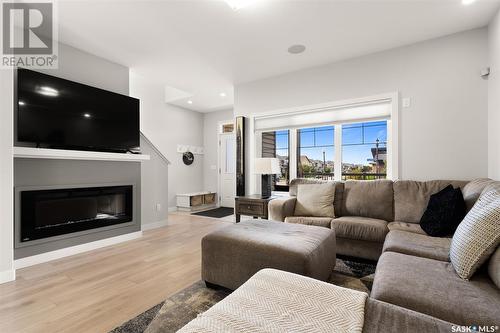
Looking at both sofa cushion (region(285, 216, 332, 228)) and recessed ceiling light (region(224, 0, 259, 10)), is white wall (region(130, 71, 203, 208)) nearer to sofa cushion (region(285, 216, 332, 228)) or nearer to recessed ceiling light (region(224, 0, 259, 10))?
recessed ceiling light (region(224, 0, 259, 10))

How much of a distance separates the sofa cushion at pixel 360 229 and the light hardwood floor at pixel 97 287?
5.22ft

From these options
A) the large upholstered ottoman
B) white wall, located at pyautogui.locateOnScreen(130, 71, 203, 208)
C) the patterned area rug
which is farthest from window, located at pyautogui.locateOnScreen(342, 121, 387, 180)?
white wall, located at pyautogui.locateOnScreen(130, 71, 203, 208)

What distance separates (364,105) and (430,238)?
2.03 metres

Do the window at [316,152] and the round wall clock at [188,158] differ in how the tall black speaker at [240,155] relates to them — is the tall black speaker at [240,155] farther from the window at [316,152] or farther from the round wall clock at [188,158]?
the round wall clock at [188,158]

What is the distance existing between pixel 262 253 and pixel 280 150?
116 inches

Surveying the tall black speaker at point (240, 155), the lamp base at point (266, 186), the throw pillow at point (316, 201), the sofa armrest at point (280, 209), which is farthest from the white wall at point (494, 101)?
the tall black speaker at point (240, 155)

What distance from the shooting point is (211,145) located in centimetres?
663

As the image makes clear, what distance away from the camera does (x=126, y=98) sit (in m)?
3.44

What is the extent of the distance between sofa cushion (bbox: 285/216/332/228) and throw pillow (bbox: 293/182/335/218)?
12 cm

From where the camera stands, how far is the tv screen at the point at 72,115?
99.5 inches

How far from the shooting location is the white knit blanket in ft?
2.68

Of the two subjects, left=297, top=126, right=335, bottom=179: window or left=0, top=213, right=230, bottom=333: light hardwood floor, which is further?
left=297, top=126, right=335, bottom=179: window

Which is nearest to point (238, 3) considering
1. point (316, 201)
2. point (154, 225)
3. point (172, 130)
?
point (316, 201)

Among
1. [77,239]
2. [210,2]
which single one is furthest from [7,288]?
[210,2]
